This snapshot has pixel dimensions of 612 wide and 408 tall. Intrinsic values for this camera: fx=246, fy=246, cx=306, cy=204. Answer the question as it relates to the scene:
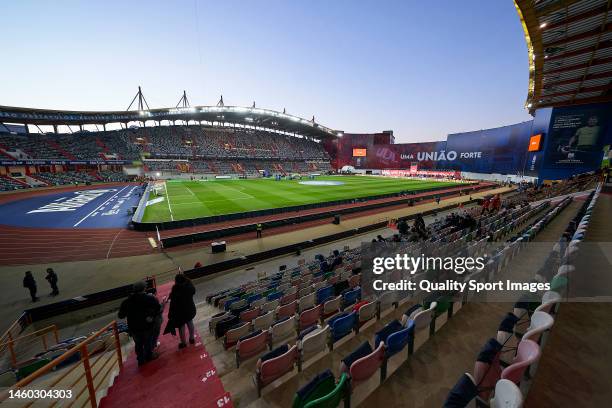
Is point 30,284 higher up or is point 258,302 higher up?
point 258,302

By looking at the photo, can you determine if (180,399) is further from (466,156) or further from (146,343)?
(466,156)

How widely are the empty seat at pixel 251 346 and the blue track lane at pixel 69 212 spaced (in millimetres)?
21390

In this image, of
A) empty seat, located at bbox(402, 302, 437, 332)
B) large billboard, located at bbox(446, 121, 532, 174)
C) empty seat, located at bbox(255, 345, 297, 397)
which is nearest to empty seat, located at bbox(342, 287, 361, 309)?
empty seat, located at bbox(402, 302, 437, 332)

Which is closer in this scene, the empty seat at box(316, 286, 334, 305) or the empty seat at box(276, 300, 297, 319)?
the empty seat at box(276, 300, 297, 319)

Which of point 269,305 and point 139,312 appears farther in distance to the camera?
point 269,305

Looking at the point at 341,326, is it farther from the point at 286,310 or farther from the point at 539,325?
the point at 539,325

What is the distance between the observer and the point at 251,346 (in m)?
4.62

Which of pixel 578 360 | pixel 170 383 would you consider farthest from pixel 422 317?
pixel 170 383

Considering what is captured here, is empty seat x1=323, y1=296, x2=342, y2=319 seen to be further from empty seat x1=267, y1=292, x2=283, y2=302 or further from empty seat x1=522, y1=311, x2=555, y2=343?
empty seat x1=522, y1=311, x2=555, y2=343

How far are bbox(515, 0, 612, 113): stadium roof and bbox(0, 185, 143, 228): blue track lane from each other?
112 ft

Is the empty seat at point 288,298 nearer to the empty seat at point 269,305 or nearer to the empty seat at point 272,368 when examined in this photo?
the empty seat at point 269,305

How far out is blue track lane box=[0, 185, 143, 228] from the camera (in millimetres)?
21223

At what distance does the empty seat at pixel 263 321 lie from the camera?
538 centimetres

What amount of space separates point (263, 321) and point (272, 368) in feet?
6.35
